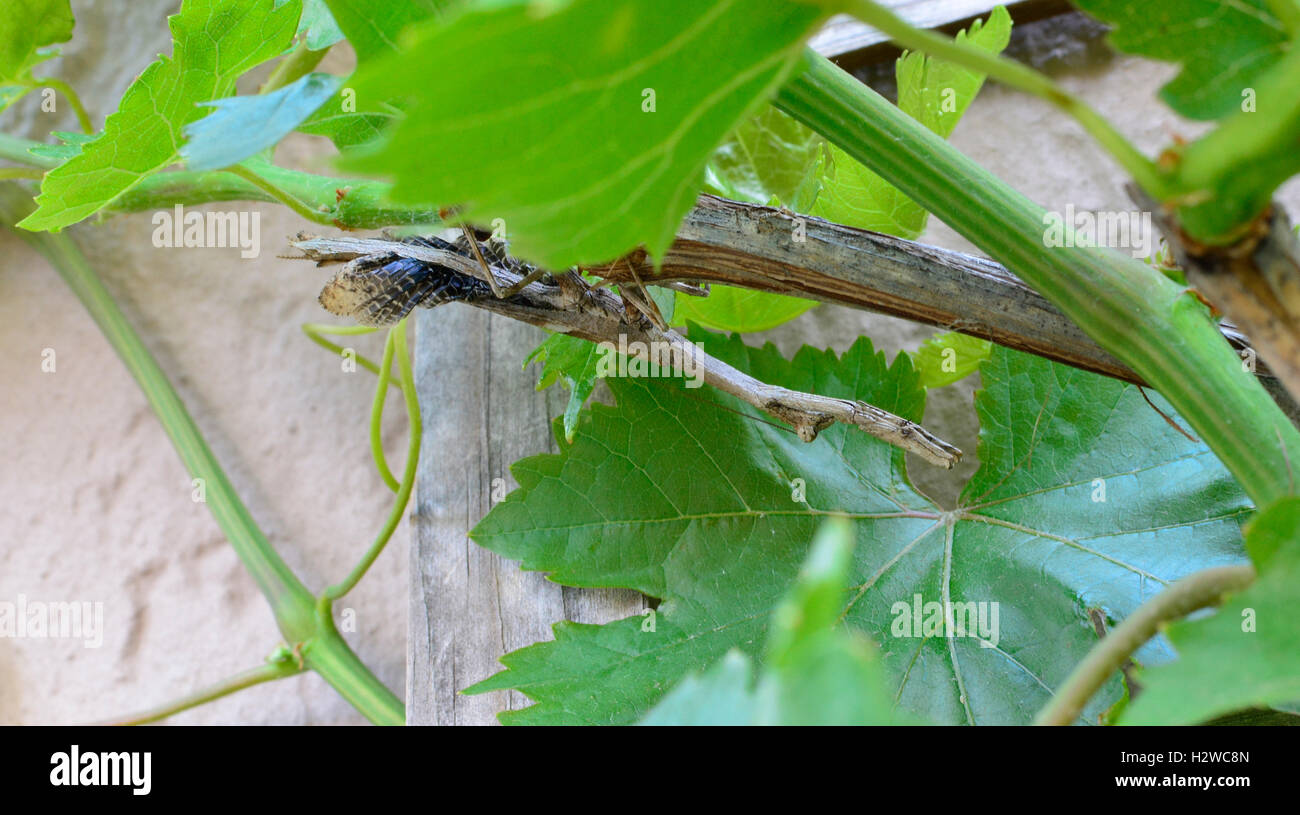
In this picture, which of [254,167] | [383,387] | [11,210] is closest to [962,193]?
[254,167]

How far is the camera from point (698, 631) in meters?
0.47

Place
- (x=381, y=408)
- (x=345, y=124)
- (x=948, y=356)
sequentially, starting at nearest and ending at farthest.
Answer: (x=345, y=124), (x=948, y=356), (x=381, y=408)

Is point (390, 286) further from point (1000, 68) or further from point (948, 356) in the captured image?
point (948, 356)

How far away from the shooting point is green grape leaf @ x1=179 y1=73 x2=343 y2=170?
9.6 inches

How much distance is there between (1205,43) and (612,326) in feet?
0.95

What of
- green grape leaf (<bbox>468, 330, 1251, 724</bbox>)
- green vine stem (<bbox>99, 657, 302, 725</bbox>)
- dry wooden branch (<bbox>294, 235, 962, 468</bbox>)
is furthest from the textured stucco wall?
dry wooden branch (<bbox>294, 235, 962, 468</bbox>)

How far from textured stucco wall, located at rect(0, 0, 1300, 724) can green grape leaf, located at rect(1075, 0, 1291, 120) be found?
78 centimetres

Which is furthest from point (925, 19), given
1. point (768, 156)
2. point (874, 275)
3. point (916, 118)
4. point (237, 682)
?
point (237, 682)

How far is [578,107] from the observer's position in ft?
0.63

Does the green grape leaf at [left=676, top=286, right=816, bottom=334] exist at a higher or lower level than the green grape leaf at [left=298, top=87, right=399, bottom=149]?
lower

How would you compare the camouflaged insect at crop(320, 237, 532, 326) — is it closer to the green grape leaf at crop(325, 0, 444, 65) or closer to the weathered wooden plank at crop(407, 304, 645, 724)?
the green grape leaf at crop(325, 0, 444, 65)

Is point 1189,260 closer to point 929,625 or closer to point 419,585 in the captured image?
point 929,625

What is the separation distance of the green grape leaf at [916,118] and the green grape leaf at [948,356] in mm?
92

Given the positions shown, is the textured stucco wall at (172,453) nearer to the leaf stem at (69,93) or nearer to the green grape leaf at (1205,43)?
the leaf stem at (69,93)
